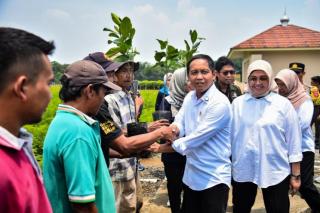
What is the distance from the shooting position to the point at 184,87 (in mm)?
4059

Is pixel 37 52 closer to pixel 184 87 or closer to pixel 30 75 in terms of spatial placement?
pixel 30 75

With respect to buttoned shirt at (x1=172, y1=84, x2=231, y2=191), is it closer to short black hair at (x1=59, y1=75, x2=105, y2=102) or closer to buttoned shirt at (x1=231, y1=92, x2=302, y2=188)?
buttoned shirt at (x1=231, y1=92, x2=302, y2=188)

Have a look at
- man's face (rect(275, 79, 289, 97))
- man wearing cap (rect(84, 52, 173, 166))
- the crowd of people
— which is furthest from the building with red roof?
man wearing cap (rect(84, 52, 173, 166))

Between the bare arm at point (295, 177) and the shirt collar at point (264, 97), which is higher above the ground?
the shirt collar at point (264, 97)

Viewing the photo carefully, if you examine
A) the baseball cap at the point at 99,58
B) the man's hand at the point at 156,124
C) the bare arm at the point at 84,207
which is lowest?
the bare arm at the point at 84,207

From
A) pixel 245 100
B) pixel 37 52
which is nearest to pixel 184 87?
pixel 245 100

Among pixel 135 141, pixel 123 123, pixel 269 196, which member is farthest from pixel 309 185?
pixel 135 141

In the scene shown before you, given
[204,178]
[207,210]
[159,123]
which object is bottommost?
[207,210]

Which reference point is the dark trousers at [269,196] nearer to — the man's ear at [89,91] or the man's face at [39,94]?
the man's ear at [89,91]

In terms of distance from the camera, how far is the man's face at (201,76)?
3092 mm

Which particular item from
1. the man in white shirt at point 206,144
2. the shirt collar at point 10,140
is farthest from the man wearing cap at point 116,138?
the shirt collar at point 10,140

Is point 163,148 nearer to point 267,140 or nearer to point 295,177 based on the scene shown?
point 267,140

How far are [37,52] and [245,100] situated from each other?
99.4 inches

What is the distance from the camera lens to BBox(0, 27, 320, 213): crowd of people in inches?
45.1
